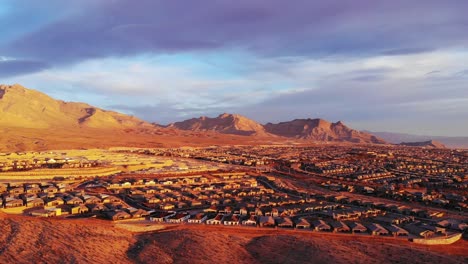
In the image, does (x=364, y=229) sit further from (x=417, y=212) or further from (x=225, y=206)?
(x=225, y=206)

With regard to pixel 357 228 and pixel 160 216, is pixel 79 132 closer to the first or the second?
pixel 160 216

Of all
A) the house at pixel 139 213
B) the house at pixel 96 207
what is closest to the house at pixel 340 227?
the house at pixel 139 213

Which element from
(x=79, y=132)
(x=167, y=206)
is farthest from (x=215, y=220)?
(x=79, y=132)

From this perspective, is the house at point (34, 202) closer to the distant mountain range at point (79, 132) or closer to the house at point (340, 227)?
the house at point (340, 227)

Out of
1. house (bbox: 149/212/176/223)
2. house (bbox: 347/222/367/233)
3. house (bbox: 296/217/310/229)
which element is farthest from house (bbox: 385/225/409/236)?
house (bbox: 149/212/176/223)

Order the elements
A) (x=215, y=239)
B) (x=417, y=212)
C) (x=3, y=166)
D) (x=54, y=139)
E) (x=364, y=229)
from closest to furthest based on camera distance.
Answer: (x=215, y=239)
(x=364, y=229)
(x=417, y=212)
(x=3, y=166)
(x=54, y=139)

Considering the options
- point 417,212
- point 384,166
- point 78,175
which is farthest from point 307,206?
point 384,166
